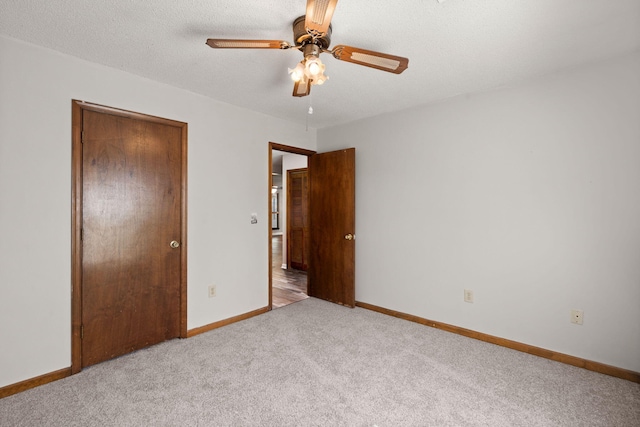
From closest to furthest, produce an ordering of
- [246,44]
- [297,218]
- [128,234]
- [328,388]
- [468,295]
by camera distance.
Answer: [246,44] → [328,388] → [128,234] → [468,295] → [297,218]

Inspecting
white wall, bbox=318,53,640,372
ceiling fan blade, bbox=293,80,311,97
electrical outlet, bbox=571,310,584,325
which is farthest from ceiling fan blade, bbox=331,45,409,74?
electrical outlet, bbox=571,310,584,325

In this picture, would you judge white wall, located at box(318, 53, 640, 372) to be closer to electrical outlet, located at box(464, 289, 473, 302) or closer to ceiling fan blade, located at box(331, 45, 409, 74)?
electrical outlet, located at box(464, 289, 473, 302)

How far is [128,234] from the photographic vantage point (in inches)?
102

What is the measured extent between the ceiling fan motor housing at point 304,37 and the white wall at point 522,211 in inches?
74.8

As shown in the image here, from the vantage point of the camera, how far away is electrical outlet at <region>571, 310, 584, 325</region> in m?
2.45

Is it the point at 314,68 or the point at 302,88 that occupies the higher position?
the point at 302,88

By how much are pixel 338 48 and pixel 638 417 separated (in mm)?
2822

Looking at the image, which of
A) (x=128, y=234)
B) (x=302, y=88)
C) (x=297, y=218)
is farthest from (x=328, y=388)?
(x=297, y=218)

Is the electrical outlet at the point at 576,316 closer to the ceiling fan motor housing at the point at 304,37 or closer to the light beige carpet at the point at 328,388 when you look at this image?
the light beige carpet at the point at 328,388

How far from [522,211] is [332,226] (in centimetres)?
211

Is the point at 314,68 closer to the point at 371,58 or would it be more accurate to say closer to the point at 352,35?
the point at 371,58

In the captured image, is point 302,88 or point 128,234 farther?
point 128,234

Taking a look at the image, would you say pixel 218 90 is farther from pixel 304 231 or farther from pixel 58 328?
pixel 304 231

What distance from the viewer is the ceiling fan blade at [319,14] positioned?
137cm
